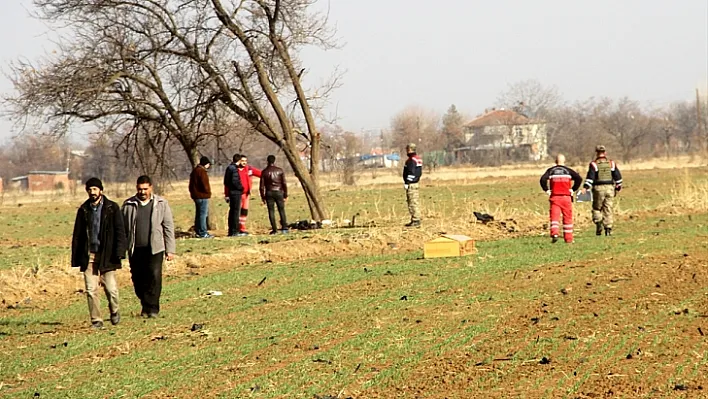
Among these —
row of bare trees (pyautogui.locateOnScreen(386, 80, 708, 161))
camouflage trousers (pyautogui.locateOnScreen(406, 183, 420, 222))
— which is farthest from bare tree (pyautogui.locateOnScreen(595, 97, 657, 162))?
camouflage trousers (pyautogui.locateOnScreen(406, 183, 420, 222))

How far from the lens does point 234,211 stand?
90.6 ft

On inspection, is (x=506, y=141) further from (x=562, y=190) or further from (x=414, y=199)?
(x=562, y=190)

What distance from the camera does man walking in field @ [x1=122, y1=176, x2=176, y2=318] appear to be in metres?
14.8

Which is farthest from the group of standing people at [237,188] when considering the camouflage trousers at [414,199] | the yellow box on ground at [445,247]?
the yellow box on ground at [445,247]

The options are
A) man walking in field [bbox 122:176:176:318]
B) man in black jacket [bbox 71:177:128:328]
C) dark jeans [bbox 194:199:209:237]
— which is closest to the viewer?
man in black jacket [bbox 71:177:128:328]

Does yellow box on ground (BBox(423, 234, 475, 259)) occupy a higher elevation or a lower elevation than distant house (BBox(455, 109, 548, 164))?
lower

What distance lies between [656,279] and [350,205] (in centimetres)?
2774

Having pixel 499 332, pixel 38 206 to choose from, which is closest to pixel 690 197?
pixel 499 332

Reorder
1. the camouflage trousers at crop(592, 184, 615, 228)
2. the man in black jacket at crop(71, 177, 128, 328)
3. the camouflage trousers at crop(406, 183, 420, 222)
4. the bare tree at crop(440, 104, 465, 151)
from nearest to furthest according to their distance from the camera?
the man in black jacket at crop(71, 177, 128, 328)
the camouflage trousers at crop(592, 184, 615, 228)
the camouflage trousers at crop(406, 183, 420, 222)
the bare tree at crop(440, 104, 465, 151)

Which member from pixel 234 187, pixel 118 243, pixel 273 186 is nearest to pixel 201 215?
pixel 234 187

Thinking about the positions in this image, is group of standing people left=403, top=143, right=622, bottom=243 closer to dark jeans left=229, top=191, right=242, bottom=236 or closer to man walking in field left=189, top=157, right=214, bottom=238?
dark jeans left=229, top=191, right=242, bottom=236

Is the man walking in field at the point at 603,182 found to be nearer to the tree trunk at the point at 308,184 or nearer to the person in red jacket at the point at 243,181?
the person in red jacket at the point at 243,181

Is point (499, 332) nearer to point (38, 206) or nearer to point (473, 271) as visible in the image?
point (473, 271)

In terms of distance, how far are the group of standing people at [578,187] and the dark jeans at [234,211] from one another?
27.8ft
